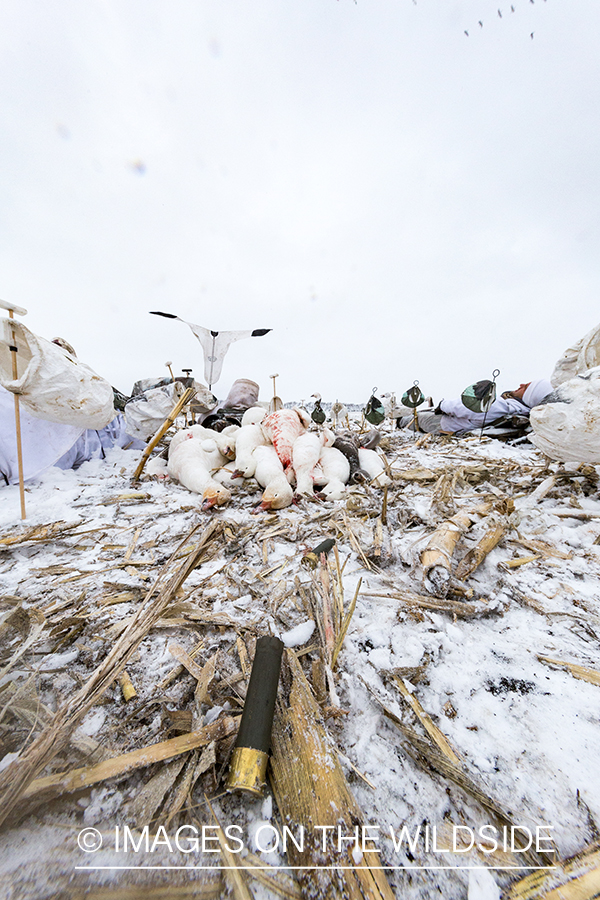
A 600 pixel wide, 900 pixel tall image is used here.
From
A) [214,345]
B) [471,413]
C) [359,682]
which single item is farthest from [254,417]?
[214,345]

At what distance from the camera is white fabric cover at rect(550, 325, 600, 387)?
362 cm

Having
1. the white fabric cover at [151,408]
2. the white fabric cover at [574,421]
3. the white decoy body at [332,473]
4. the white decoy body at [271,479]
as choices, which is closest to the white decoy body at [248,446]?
the white decoy body at [271,479]

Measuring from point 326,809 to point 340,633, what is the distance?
28.5 inches

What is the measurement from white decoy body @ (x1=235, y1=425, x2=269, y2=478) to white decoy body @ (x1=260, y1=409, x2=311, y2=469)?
0.11m

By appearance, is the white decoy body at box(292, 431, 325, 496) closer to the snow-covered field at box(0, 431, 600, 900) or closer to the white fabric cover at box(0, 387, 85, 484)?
the snow-covered field at box(0, 431, 600, 900)

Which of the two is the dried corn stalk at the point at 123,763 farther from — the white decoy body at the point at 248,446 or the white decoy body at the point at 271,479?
the white decoy body at the point at 248,446

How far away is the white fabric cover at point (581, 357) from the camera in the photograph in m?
3.62

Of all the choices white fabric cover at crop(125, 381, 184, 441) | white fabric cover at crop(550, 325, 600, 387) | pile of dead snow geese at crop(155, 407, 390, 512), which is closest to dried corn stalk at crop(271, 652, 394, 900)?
pile of dead snow geese at crop(155, 407, 390, 512)

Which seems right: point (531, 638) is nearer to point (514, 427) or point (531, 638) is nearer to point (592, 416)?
point (592, 416)

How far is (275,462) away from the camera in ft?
15.0

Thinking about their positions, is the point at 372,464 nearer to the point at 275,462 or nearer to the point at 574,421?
the point at 275,462

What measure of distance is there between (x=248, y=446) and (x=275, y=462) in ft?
2.35

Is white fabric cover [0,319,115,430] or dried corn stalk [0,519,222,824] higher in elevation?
white fabric cover [0,319,115,430]

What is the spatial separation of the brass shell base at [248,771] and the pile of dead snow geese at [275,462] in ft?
9.40
